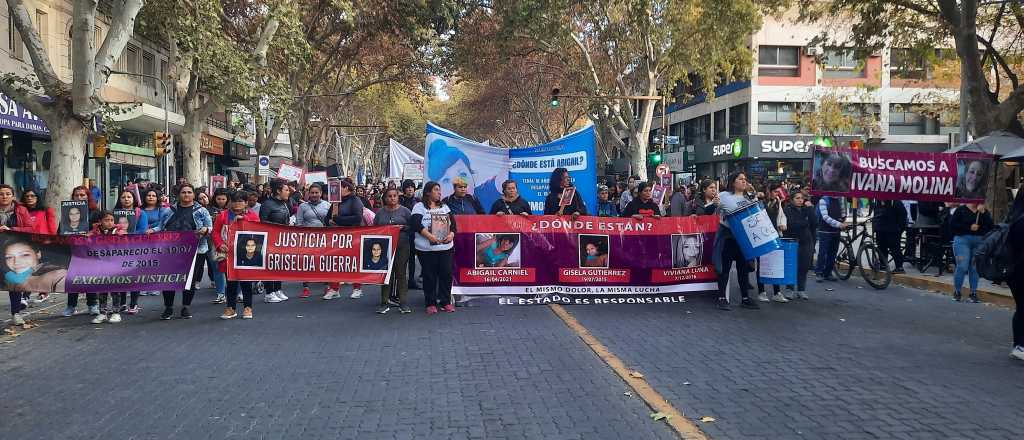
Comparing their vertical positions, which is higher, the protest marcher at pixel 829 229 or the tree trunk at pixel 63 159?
the tree trunk at pixel 63 159

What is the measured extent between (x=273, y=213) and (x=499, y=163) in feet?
12.5

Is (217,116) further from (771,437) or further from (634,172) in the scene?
(771,437)

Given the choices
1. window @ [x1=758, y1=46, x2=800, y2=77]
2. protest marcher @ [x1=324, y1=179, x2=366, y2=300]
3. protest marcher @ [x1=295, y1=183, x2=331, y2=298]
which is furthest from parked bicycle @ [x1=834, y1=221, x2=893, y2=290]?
window @ [x1=758, y1=46, x2=800, y2=77]

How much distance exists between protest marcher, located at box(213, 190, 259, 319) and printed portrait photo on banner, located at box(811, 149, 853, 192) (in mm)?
8176

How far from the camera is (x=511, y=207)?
36.4ft

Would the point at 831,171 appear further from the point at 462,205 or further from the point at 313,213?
the point at 313,213

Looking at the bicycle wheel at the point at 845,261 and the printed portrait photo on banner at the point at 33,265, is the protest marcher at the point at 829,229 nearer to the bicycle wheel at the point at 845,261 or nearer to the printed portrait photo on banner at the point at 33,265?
the bicycle wheel at the point at 845,261

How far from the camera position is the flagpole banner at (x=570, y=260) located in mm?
10516

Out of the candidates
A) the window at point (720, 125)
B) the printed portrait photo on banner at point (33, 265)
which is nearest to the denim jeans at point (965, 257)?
the printed portrait photo on banner at point (33, 265)

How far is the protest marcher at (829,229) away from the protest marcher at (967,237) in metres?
1.78

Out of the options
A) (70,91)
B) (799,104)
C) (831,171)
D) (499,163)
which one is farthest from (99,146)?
(799,104)

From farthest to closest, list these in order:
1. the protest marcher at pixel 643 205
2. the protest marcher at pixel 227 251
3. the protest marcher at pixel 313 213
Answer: the protest marcher at pixel 313 213
the protest marcher at pixel 643 205
the protest marcher at pixel 227 251

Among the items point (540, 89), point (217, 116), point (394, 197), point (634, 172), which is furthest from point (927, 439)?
point (217, 116)

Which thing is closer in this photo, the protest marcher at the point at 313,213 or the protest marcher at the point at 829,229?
the protest marcher at the point at 313,213
